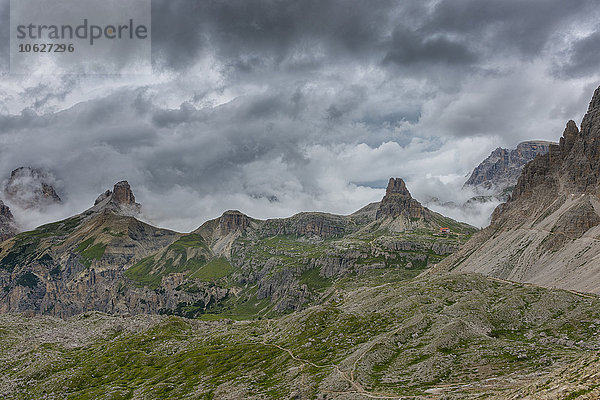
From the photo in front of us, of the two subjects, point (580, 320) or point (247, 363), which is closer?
point (580, 320)

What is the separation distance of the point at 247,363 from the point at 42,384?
91511 mm

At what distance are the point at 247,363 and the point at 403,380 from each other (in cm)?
7194

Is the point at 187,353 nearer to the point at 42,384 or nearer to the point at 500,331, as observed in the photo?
the point at 42,384

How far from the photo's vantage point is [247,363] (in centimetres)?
14775

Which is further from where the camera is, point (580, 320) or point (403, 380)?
point (580, 320)

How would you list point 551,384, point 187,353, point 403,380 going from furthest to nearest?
point 187,353 < point 403,380 < point 551,384

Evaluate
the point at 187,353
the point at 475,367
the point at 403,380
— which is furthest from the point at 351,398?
the point at 187,353

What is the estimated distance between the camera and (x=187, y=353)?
→ 7116 inches

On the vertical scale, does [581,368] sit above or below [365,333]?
above

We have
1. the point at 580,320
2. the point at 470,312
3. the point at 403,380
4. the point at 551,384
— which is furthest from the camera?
the point at 470,312

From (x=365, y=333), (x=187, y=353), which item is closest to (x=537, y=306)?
(x=365, y=333)

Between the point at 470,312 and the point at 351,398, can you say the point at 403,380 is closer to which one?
the point at 351,398

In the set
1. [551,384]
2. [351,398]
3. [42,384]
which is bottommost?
[42,384]

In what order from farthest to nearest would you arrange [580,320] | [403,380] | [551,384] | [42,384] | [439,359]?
[42,384], [580,320], [439,359], [403,380], [551,384]
